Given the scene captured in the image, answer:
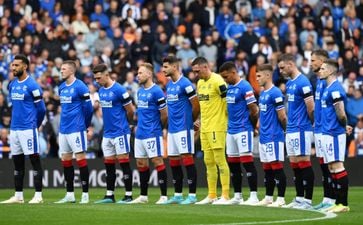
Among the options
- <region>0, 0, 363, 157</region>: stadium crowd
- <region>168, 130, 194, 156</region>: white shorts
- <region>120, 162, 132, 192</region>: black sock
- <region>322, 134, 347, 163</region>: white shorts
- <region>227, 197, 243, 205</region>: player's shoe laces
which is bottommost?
<region>227, 197, 243, 205</region>: player's shoe laces

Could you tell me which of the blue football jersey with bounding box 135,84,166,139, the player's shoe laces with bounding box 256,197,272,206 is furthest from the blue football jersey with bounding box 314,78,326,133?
the blue football jersey with bounding box 135,84,166,139

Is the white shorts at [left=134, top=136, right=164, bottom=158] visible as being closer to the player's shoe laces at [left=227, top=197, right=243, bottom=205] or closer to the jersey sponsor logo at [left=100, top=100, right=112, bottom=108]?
the jersey sponsor logo at [left=100, top=100, right=112, bottom=108]

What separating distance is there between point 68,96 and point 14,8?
1388cm

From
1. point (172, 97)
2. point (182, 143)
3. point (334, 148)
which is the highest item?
point (172, 97)

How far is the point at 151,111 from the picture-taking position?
24281 mm

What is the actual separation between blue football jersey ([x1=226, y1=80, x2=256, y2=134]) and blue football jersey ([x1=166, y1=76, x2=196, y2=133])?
3.04 feet

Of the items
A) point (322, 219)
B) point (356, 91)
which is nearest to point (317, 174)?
point (356, 91)

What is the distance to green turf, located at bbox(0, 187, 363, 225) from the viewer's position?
63.5 feet

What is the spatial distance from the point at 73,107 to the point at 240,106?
335cm

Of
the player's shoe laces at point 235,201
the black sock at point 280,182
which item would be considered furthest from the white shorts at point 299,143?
the player's shoe laces at point 235,201

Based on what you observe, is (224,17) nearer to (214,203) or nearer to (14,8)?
(14,8)

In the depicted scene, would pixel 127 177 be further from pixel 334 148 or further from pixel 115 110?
pixel 334 148

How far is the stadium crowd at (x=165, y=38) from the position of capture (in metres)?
35.2

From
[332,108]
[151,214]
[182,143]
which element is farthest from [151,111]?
[332,108]
